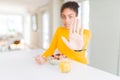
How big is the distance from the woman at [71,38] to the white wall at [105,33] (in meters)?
1.69

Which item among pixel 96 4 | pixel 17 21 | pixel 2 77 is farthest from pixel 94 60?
pixel 17 21

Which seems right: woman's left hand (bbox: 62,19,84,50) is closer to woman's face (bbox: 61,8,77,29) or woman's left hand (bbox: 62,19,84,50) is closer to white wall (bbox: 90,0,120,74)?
woman's face (bbox: 61,8,77,29)

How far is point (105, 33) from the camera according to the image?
2865mm

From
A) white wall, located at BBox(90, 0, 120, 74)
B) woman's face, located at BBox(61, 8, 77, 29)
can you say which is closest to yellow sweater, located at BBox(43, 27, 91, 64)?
woman's face, located at BBox(61, 8, 77, 29)

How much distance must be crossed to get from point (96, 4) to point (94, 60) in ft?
4.09

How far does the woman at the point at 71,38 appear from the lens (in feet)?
3.27

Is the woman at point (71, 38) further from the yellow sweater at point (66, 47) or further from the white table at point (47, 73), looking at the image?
the white table at point (47, 73)

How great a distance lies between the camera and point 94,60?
10.5ft

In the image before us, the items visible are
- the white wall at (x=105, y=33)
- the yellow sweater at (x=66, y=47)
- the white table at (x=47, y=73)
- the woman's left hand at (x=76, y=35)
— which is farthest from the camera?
the white wall at (x=105, y=33)

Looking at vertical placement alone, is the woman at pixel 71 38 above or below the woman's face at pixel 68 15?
below

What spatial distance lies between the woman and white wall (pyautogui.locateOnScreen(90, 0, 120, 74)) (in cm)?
169

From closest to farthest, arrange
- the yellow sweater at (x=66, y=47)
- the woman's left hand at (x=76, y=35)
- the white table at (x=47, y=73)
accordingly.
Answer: the white table at (x=47, y=73) → the woman's left hand at (x=76, y=35) → the yellow sweater at (x=66, y=47)

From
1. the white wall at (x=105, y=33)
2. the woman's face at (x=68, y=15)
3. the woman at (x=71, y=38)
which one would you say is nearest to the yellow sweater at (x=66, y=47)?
the woman at (x=71, y=38)

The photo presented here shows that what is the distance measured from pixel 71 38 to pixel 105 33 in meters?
2.04
